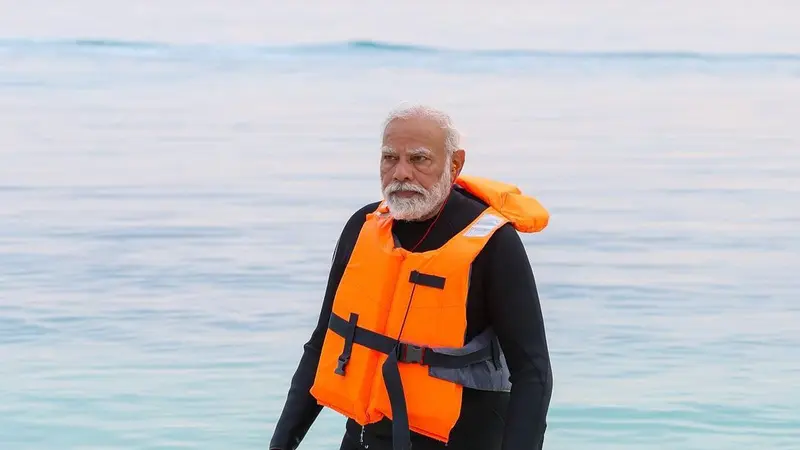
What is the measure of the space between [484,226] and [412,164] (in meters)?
0.23

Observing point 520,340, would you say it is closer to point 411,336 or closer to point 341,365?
point 411,336

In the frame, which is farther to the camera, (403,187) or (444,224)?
(444,224)

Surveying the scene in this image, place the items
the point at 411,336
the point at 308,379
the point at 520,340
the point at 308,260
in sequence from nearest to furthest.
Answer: the point at 520,340 → the point at 411,336 → the point at 308,379 → the point at 308,260

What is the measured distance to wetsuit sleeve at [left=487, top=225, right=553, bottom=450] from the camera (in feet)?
11.6

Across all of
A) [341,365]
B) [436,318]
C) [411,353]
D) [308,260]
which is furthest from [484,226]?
[308,260]

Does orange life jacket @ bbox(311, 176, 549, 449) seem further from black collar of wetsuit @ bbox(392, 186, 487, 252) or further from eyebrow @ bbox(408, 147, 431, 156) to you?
eyebrow @ bbox(408, 147, 431, 156)

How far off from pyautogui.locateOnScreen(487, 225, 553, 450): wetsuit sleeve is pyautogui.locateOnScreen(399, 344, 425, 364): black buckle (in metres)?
0.21

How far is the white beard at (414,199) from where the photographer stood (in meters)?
3.61

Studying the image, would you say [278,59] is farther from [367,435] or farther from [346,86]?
[367,435]

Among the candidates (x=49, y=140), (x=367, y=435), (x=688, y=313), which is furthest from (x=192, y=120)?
(x=367, y=435)

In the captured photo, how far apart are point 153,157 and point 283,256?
767 cm

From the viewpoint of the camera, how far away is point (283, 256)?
1174cm

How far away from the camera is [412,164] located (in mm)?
3613

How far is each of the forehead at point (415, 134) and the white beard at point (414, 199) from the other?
8cm
